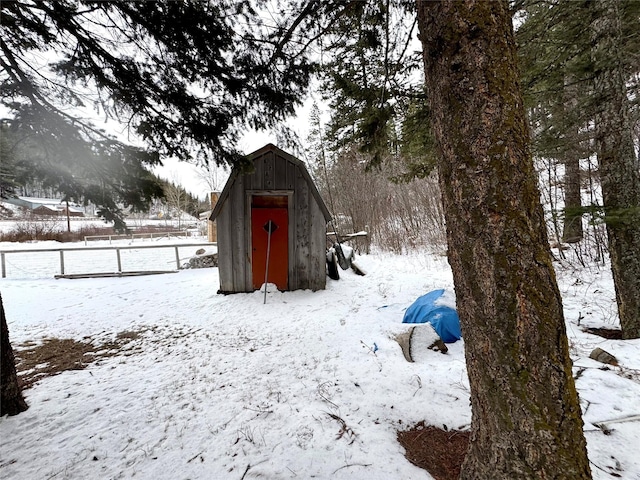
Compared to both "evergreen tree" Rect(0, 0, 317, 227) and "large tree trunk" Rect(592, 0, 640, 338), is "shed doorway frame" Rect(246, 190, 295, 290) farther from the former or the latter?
"large tree trunk" Rect(592, 0, 640, 338)

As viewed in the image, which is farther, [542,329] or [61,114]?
[61,114]

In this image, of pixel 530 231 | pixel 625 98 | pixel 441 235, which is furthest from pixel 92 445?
pixel 441 235

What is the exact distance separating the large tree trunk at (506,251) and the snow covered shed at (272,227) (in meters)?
5.39

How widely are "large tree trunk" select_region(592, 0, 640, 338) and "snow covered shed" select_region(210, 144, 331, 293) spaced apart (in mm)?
4858

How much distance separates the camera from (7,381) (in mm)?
2350

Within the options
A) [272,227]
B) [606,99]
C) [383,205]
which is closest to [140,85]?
[272,227]

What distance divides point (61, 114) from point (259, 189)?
3787 mm

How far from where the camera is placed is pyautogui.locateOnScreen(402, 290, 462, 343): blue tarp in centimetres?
347

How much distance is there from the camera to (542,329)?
3.78 feet

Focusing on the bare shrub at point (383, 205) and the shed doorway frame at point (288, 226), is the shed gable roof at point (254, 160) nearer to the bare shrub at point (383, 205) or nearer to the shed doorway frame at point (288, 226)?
the shed doorway frame at point (288, 226)

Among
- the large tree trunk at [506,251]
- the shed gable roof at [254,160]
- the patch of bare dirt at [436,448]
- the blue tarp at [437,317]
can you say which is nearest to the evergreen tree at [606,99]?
the blue tarp at [437,317]

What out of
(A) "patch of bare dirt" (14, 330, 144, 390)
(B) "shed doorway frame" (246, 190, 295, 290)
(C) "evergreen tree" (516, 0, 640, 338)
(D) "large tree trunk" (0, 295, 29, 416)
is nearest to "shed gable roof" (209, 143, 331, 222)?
(B) "shed doorway frame" (246, 190, 295, 290)

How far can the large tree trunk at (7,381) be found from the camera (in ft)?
7.36

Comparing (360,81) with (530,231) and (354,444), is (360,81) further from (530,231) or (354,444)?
(354,444)
